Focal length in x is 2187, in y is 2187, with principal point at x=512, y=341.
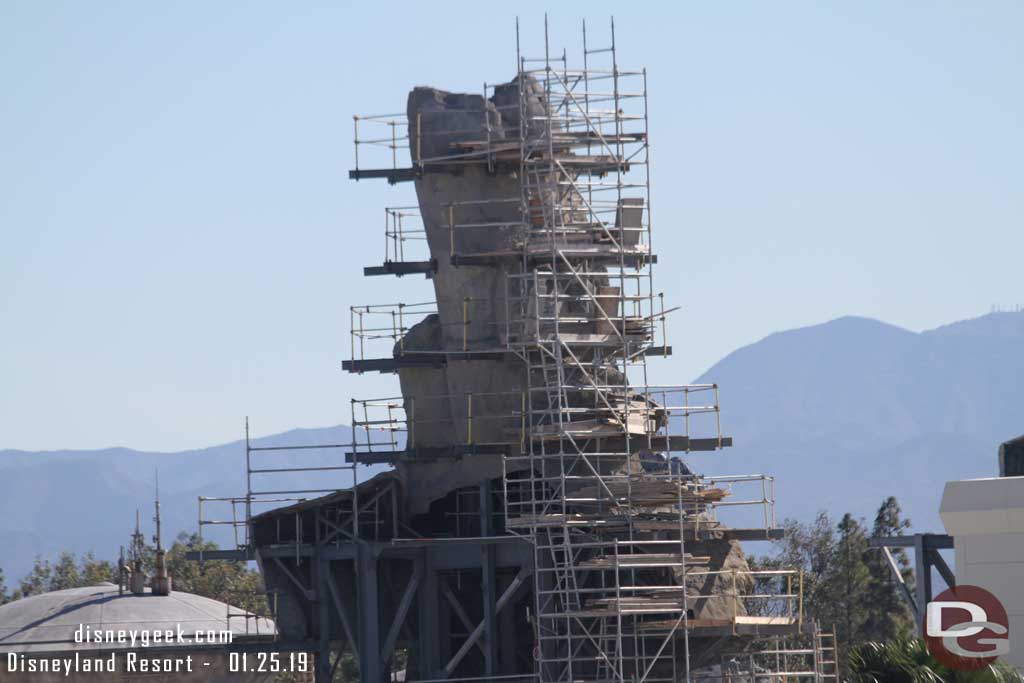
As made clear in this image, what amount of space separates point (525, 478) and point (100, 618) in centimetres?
2273

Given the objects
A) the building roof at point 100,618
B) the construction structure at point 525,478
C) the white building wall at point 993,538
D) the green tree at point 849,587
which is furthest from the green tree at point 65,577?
the white building wall at point 993,538

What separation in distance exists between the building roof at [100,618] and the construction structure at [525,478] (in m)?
12.0

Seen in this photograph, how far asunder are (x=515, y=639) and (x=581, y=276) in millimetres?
8736

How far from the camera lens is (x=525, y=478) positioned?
50.0 meters

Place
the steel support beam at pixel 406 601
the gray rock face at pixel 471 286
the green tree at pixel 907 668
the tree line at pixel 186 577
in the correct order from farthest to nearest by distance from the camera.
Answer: the tree line at pixel 186 577, the steel support beam at pixel 406 601, the gray rock face at pixel 471 286, the green tree at pixel 907 668

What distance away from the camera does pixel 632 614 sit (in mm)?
47406

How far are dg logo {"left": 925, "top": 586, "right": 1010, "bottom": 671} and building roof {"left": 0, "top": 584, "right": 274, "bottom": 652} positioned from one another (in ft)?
98.6

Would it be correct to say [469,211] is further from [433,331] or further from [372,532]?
[372,532]

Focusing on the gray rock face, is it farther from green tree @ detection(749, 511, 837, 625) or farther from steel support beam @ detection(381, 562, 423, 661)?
green tree @ detection(749, 511, 837, 625)

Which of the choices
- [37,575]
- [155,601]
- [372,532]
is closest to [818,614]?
[155,601]

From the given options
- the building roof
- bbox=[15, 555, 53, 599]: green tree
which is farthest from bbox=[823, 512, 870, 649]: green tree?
bbox=[15, 555, 53, 599]: green tree

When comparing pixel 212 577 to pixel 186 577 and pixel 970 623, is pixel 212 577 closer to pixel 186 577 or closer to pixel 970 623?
pixel 186 577

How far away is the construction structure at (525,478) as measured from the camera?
47.9m

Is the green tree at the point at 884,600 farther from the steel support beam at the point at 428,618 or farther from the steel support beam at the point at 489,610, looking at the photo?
the steel support beam at the point at 489,610
